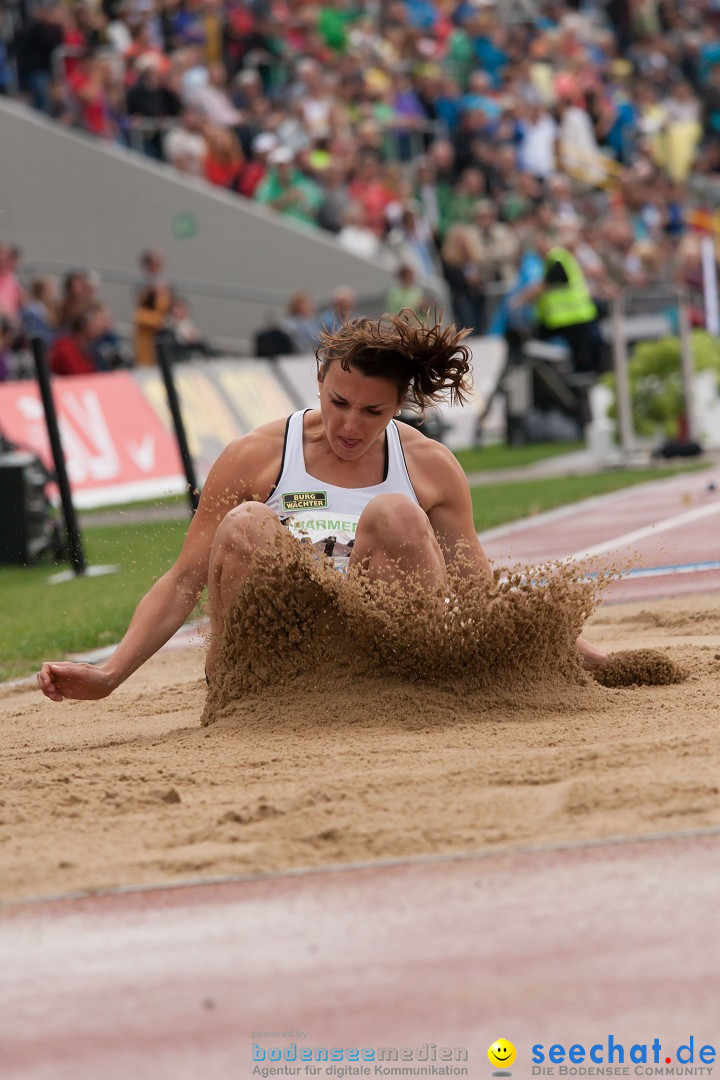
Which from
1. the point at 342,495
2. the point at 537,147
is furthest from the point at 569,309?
the point at 342,495

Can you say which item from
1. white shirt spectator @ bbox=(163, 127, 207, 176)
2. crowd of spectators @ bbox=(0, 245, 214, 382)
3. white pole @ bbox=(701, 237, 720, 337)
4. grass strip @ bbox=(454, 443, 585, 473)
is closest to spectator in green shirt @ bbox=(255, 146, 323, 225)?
white shirt spectator @ bbox=(163, 127, 207, 176)

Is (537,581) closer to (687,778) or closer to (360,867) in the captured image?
(687,778)

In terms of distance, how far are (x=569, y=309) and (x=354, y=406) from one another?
49.9 feet

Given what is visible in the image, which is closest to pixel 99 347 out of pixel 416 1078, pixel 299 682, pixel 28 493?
pixel 28 493

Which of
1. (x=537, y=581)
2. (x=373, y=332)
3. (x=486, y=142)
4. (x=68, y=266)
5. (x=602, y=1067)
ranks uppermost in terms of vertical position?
(x=486, y=142)

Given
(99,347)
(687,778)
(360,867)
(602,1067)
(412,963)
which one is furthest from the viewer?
(99,347)

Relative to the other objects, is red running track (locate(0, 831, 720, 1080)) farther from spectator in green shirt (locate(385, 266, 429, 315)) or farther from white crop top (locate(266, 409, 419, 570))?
spectator in green shirt (locate(385, 266, 429, 315))

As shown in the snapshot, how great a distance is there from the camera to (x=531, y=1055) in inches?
88.4

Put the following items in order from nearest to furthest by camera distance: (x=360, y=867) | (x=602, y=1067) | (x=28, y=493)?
(x=602, y=1067)
(x=360, y=867)
(x=28, y=493)

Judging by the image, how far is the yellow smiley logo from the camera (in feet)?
7.36

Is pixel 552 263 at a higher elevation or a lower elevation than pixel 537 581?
higher

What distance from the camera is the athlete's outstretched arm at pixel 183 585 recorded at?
472cm

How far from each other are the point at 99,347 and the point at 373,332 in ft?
36.1

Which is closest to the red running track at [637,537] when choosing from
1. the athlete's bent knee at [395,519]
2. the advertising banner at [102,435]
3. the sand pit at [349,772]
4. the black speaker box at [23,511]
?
the sand pit at [349,772]
